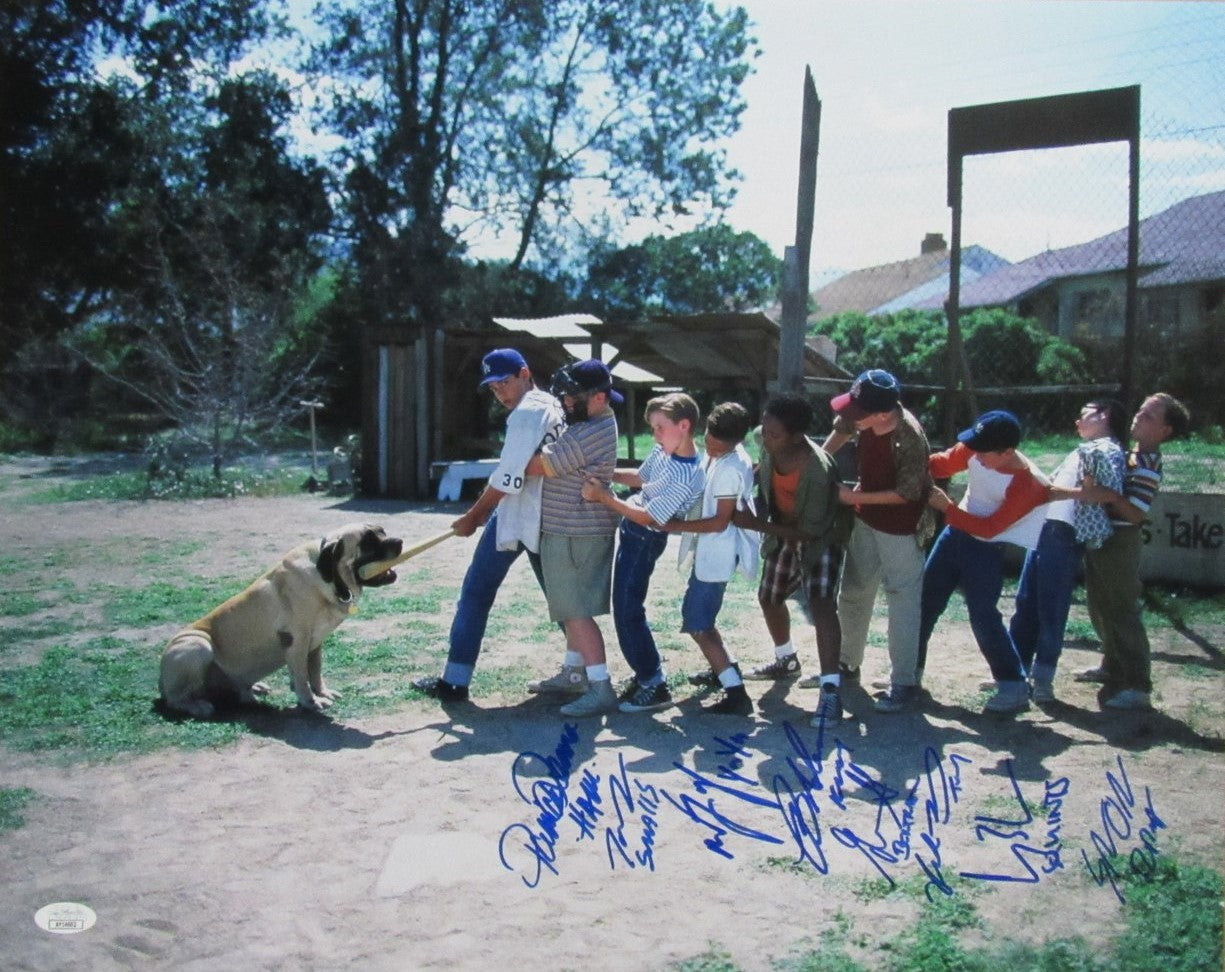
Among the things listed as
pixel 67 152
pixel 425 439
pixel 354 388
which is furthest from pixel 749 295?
pixel 67 152

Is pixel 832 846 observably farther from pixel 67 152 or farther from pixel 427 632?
pixel 67 152

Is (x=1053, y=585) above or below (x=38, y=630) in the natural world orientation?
above

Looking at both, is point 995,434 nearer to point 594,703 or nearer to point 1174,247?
point 594,703

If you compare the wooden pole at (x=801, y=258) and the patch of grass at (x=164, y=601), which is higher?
the wooden pole at (x=801, y=258)

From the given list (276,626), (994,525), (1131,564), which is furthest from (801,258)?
(276,626)

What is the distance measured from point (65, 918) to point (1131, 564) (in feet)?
17.1

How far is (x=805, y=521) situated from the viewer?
5781mm

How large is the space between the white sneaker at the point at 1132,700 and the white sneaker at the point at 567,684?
2816mm

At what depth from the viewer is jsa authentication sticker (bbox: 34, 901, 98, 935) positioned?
3.34 m

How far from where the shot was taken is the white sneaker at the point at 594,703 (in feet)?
18.9

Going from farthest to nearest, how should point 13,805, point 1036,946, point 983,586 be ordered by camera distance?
point 983,586, point 13,805, point 1036,946

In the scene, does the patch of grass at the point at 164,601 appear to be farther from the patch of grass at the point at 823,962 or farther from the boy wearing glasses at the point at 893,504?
the patch of grass at the point at 823,962
